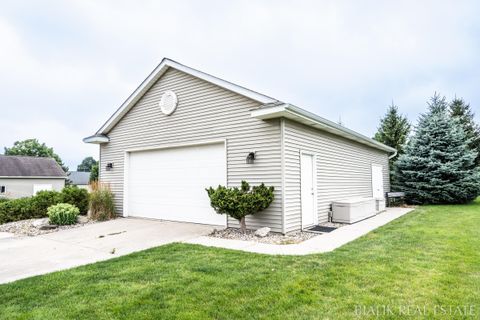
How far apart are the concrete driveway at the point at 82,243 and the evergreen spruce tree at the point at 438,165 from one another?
11042 millimetres

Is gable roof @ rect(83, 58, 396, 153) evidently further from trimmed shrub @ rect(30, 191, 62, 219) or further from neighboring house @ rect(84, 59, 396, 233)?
trimmed shrub @ rect(30, 191, 62, 219)

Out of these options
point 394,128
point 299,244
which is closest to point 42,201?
→ point 299,244

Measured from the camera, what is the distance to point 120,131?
1011 cm

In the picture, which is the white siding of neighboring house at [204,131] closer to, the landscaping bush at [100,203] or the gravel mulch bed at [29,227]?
the landscaping bush at [100,203]

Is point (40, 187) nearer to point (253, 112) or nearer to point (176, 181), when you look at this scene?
point (176, 181)

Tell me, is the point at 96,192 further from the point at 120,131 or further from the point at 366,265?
the point at 366,265

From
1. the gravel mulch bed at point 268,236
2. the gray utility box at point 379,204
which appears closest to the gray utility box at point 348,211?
the gravel mulch bed at point 268,236

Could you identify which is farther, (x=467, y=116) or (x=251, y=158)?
(x=467, y=116)

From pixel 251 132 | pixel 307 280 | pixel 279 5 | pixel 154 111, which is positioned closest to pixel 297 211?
pixel 251 132

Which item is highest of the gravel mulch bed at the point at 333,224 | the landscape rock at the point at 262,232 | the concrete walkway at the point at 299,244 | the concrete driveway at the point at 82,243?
the landscape rock at the point at 262,232

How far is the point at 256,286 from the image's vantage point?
3348 mm

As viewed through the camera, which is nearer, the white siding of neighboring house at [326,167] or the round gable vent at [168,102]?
the white siding of neighboring house at [326,167]

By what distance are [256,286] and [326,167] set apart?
5778 mm

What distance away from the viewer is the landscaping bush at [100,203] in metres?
8.98
